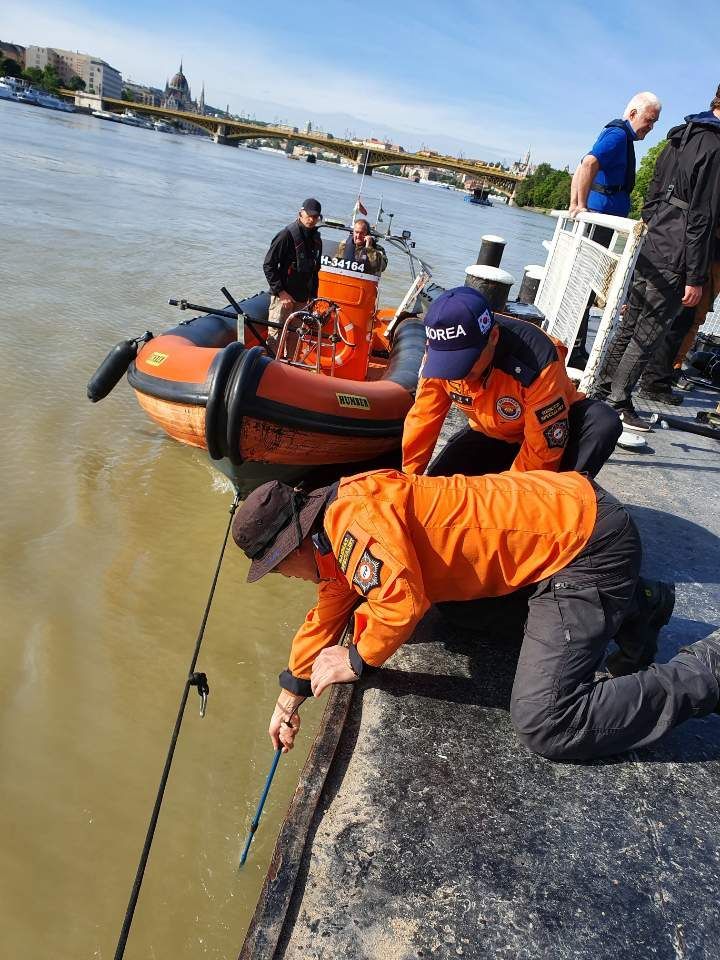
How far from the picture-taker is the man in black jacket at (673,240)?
3924 mm

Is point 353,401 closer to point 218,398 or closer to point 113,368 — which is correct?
point 218,398

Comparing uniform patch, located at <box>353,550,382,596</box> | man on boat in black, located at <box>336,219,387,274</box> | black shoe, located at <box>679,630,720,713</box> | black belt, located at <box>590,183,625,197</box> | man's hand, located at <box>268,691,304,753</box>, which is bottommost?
man's hand, located at <box>268,691,304,753</box>

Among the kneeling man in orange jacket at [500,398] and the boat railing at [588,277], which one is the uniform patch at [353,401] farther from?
the boat railing at [588,277]

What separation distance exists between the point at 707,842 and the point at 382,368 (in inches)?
191

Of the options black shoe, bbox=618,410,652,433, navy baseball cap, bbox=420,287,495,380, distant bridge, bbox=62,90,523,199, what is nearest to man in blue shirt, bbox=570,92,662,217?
black shoe, bbox=618,410,652,433

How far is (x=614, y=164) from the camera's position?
4.79 meters

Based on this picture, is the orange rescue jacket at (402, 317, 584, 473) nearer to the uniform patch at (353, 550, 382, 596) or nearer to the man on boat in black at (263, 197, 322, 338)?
the uniform patch at (353, 550, 382, 596)

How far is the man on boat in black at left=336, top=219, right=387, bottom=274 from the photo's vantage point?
6586mm

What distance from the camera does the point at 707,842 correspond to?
5.81 feet

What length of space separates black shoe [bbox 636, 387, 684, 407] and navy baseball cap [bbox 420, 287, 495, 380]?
3.42 m

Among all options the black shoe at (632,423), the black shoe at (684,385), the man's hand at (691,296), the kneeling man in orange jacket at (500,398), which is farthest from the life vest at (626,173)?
the kneeling man in orange jacket at (500,398)

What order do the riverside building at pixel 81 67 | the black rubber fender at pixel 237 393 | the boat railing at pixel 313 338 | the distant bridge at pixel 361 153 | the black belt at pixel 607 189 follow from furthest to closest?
the riverside building at pixel 81 67 < the distant bridge at pixel 361 153 < the boat railing at pixel 313 338 < the black belt at pixel 607 189 < the black rubber fender at pixel 237 393

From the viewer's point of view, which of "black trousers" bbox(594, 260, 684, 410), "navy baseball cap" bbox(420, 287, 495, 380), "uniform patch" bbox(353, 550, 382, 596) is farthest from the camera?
"black trousers" bbox(594, 260, 684, 410)

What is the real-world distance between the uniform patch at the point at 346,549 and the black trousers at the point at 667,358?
3.91m
